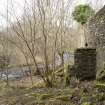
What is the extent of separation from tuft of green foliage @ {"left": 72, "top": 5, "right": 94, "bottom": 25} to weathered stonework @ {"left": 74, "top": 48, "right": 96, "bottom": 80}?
4.30m

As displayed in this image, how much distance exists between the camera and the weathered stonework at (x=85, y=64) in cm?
791

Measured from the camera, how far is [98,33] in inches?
306

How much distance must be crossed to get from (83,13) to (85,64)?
4884mm

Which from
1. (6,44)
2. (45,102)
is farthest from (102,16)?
(6,44)

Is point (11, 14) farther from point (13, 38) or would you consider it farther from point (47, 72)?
point (47, 72)

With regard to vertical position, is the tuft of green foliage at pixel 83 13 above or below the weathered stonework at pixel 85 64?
above

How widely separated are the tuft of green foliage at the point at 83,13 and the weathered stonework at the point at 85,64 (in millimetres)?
4301

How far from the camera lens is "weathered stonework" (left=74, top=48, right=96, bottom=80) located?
7.91 m

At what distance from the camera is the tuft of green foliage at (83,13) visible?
11.9m

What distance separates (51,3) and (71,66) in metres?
2.42

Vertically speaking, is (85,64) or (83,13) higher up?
(83,13)

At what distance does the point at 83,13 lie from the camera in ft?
39.7

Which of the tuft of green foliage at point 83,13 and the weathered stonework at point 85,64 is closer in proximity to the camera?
the weathered stonework at point 85,64

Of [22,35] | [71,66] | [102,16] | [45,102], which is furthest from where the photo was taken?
[22,35]
